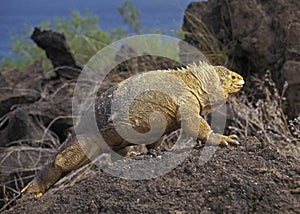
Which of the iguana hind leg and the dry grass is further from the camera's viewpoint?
the dry grass

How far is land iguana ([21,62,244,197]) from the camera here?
11.2 ft

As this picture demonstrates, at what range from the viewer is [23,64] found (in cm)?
1102

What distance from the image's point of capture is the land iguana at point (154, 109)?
3428 millimetres

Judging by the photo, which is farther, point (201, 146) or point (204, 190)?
point (201, 146)

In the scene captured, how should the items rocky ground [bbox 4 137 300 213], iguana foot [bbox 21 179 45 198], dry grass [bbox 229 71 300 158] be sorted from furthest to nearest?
dry grass [bbox 229 71 300 158] < iguana foot [bbox 21 179 45 198] < rocky ground [bbox 4 137 300 213]

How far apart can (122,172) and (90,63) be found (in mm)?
5088

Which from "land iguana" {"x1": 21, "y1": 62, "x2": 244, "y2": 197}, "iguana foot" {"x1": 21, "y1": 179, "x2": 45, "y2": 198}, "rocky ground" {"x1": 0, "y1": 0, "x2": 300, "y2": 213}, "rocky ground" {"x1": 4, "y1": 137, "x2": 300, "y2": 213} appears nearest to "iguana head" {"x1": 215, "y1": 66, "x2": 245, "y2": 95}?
"land iguana" {"x1": 21, "y1": 62, "x2": 244, "y2": 197}

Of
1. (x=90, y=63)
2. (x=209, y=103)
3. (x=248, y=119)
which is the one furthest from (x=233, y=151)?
(x=90, y=63)

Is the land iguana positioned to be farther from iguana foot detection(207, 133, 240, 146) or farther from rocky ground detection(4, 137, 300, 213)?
rocky ground detection(4, 137, 300, 213)

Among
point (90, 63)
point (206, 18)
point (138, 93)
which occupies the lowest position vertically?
point (90, 63)

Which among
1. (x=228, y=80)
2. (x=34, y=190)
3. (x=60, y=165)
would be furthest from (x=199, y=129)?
(x=34, y=190)

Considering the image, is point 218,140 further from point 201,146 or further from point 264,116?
point 264,116

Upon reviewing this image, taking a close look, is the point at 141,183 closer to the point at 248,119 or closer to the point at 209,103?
the point at 209,103

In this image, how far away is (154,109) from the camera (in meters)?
3.44
